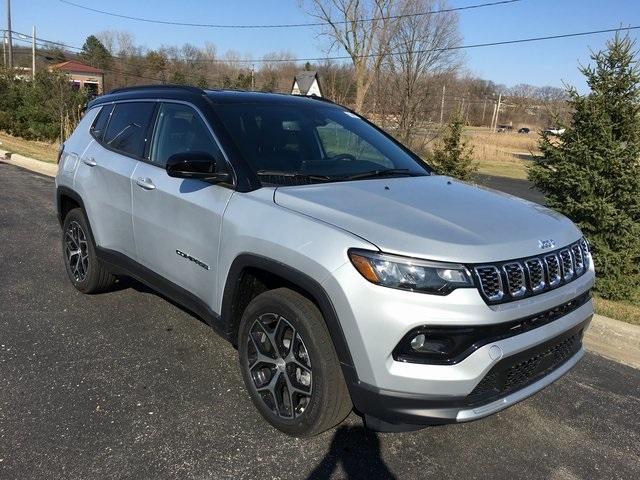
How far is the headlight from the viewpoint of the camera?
2396mm

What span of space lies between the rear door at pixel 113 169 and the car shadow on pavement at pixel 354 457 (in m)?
2.04

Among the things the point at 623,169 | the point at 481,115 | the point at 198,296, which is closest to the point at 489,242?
the point at 198,296

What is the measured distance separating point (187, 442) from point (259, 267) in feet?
3.22

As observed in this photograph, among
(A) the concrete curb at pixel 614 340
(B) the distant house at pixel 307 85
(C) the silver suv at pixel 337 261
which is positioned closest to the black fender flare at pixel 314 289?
(C) the silver suv at pixel 337 261

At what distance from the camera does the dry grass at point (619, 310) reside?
5246mm

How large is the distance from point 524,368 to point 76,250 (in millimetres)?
3926

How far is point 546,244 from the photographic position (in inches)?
108

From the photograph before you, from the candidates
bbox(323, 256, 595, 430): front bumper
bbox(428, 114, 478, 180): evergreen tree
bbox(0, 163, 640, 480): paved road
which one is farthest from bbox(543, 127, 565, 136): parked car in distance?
bbox(323, 256, 595, 430): front bumper

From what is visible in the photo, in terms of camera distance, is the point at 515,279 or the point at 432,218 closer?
the point at 515,279

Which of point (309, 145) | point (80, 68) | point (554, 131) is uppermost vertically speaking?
point (80, 68)

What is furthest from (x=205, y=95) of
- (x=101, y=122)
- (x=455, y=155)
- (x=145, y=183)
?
(x=455, y=155)

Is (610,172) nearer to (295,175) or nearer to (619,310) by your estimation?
(619,310)

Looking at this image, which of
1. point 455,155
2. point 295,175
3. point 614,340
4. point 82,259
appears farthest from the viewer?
point 455,155

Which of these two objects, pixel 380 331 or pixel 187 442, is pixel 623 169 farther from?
pixel 187 442
